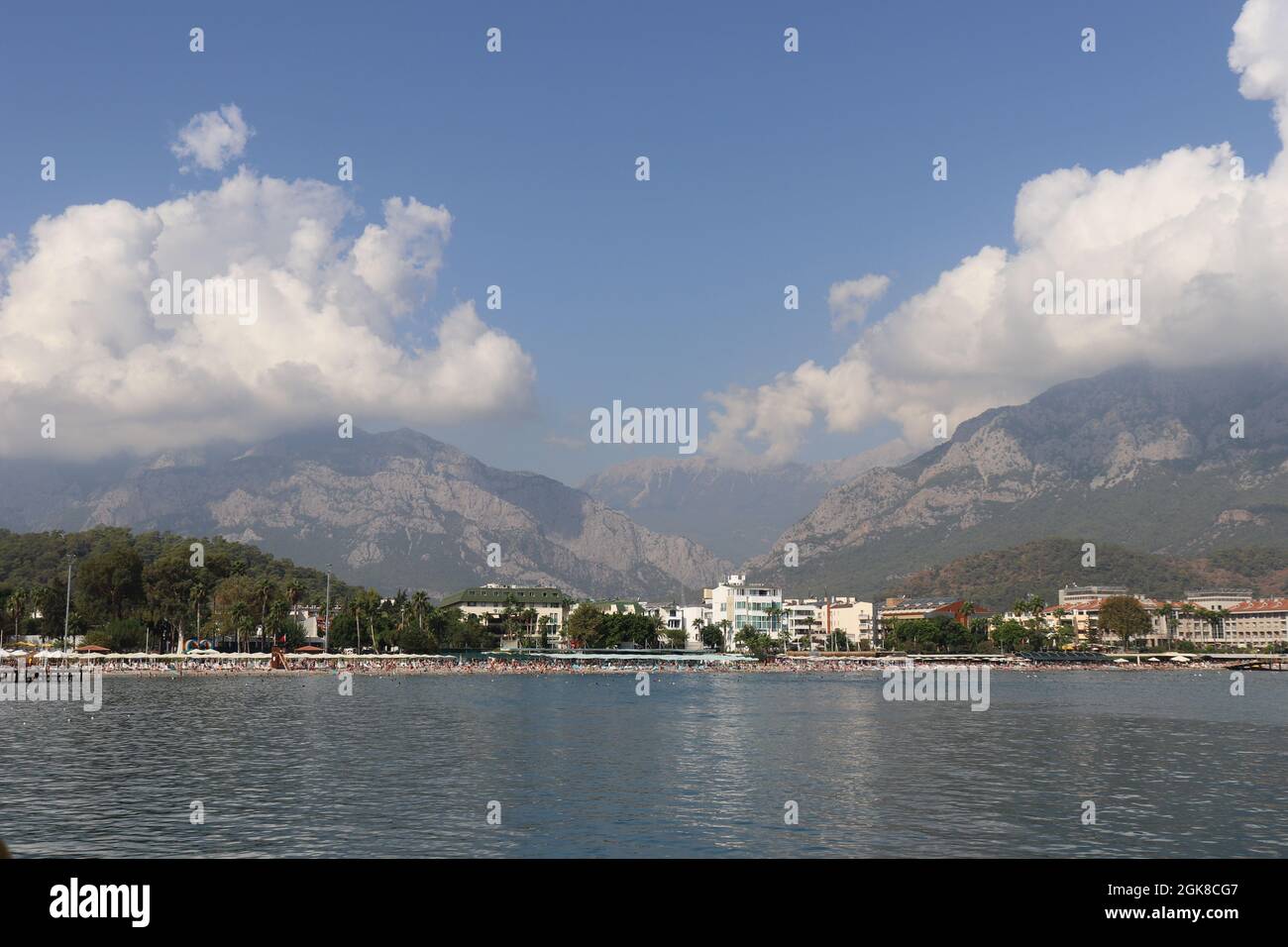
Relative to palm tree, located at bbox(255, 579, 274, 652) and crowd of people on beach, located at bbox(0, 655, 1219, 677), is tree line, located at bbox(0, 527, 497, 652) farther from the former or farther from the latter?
crowd of people on beach, located at bbox(0, 655, 1219, 677)

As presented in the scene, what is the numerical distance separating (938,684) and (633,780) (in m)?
99.1

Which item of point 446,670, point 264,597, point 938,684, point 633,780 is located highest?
point 264,597

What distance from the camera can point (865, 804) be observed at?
37.4 m

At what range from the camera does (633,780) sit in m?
43.7

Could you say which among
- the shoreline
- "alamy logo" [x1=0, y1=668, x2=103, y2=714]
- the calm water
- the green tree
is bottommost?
the shoreline

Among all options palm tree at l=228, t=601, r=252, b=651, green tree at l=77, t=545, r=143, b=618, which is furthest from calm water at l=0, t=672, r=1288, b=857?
green tree at l=77, t=545, r=143, b=618

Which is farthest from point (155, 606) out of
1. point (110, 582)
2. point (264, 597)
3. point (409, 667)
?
point (409, 667)

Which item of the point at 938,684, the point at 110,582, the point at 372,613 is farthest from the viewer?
the point at 372,613

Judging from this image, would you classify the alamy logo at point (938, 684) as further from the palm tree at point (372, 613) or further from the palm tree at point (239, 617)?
the palm tree at point (239, 617)

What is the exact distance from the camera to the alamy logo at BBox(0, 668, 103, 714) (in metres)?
90.2

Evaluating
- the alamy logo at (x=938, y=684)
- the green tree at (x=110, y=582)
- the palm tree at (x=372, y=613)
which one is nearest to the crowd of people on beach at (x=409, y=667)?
the alamy logo at (x=938, y=684)

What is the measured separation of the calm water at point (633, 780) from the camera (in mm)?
30531
